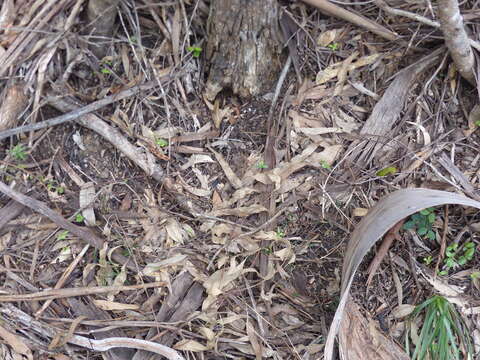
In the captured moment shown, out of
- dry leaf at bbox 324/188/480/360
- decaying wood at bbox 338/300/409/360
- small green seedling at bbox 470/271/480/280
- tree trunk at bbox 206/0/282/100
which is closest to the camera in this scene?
dry leaf at bbox 324/188/480/360

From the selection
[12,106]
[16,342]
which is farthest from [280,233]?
[12,106]

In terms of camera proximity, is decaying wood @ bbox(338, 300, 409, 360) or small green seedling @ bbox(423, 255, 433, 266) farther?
small green seedling @ bbox(423, 255, 433, 266)

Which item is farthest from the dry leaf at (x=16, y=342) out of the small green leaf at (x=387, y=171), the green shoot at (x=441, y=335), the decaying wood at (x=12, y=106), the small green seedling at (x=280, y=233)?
the small green leaf at (x=387, y=171)

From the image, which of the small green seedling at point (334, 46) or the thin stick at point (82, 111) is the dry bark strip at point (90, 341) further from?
the small green seedling at point (334, 46)

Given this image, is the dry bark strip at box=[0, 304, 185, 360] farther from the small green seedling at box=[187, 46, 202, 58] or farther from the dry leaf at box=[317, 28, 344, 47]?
the dry leaf at box=[317, 28, 344, 47]

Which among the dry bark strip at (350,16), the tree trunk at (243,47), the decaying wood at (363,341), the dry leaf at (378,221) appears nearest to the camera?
the dry leaf at (378,221)

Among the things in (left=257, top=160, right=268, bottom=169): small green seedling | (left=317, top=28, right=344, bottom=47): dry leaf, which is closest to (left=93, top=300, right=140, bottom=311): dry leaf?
(left=257, top=160, right=268, bottom=169): small green seedling

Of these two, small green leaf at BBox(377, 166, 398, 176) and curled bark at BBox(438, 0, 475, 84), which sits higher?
curled bark at BBox(438, 0, 475, 84)
